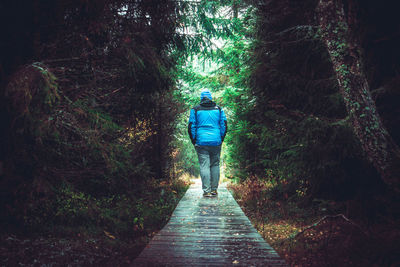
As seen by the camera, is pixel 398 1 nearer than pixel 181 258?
No

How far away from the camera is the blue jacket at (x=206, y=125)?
698 centimetres

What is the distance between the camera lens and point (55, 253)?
4.00 meters

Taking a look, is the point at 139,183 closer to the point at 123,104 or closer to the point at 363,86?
the point at 123,104

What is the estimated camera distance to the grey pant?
6.98m

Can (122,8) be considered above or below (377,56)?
above

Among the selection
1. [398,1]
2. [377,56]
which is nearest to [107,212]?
[377,56]

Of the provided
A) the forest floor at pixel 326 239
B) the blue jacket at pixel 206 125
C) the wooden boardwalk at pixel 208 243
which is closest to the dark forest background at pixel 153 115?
the forest floor at pixel 326 239

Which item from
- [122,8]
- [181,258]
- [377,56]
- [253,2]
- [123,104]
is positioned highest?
[253,2]

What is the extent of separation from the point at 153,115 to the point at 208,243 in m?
5.70

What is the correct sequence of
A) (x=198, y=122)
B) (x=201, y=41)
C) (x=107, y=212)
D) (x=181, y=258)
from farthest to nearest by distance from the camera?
(x=201, y=41)
(x=198, y=122)
(x=107, y=212)
(x=181, y=258)

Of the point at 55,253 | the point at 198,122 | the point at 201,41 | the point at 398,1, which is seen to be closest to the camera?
the point at 55,253

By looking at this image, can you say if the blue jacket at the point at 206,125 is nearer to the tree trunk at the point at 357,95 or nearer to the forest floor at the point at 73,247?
the forest floor at the point at 73,247

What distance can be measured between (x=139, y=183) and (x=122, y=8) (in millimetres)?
4720

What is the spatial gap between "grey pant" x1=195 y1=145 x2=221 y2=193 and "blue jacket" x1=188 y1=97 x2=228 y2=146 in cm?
17
